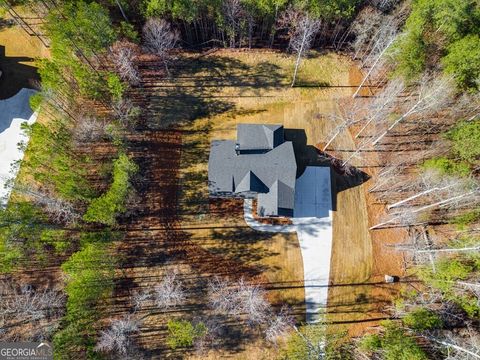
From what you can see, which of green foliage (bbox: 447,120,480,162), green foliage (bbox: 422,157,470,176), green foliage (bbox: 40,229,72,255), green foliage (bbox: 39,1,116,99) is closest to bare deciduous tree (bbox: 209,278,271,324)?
green foliage (bbox: 40,229,72,255)

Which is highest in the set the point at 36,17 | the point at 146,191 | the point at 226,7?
the point at 36,17

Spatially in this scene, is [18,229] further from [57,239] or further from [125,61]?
[125,61]

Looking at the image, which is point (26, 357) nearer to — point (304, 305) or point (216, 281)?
point (216, 281)

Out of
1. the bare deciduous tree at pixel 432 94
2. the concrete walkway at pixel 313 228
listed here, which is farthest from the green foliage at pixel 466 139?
the concrete walkway at pixel 313 228

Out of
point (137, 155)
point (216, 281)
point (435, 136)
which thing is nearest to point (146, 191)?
point (137, 155)

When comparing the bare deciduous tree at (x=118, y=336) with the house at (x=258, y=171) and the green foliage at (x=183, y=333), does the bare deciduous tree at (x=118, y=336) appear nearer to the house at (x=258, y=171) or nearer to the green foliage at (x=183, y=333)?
the green foliage at (x=183, y=333)

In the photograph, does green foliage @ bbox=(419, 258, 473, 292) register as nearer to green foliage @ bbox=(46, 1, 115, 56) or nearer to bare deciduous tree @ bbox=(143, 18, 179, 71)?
bare deciduous tree @ bbox=(143, 18, 179, 71)

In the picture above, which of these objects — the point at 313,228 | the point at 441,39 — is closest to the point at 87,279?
the point at 313,228
